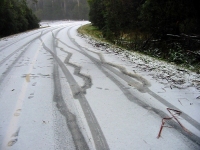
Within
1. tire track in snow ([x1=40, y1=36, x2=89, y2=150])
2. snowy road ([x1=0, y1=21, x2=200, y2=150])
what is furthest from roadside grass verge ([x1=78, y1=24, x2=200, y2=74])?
tire track in snow ([x1=40, y1=36, x2=89, y2=150])

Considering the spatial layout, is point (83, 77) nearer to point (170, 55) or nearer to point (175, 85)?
point (175, 85)

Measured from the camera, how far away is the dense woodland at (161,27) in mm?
9602

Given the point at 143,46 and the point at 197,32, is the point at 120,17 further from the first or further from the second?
the point at 197,32

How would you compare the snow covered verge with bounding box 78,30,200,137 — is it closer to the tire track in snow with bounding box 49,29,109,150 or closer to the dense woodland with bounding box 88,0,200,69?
the tire track in snow with bounding box 49,29,109,150

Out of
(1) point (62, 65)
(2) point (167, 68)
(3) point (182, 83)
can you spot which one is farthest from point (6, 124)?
(2) point (167, 68)

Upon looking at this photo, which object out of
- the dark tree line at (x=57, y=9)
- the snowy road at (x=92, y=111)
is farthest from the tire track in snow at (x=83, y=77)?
the dark tree line at (x=57, y=9)

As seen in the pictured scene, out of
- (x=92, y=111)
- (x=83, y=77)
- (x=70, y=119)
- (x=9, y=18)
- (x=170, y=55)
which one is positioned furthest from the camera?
(x=9, y=18)

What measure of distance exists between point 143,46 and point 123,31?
3.31 meters

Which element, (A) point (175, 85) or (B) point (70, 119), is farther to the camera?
(A) point (175, 85)

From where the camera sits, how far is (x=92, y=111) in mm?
3803

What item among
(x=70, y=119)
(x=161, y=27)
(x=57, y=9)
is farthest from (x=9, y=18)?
(x=57, y=9)

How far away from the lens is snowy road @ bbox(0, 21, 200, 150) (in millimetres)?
2906

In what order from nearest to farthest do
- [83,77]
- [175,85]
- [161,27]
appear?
[175,85]
[83,77]
[161,27]

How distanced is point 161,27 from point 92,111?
8.86m
